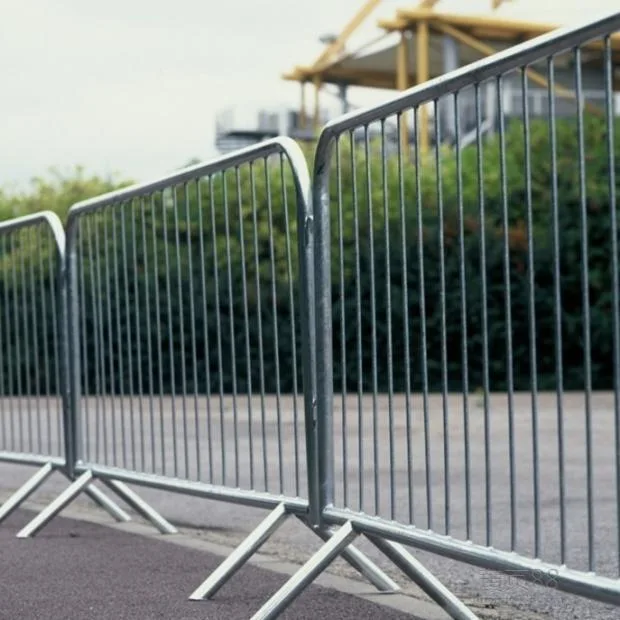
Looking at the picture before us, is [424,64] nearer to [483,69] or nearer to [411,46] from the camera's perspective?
[411,46]

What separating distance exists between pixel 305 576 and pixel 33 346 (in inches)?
157

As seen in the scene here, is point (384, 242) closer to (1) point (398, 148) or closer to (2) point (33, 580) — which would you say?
(1) point (398, 148)

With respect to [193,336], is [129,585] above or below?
below

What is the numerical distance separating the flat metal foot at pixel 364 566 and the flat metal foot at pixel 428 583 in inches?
12.2

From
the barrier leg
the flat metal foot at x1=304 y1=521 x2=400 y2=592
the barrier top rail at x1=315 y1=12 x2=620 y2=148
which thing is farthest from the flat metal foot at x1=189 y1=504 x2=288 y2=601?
the barrier leg

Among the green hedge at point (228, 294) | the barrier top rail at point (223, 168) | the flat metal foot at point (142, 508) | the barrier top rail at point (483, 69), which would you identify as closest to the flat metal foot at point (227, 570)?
the green hedge at point (228, 294)

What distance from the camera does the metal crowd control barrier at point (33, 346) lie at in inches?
309

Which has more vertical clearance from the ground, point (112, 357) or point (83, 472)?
point (112, 357)

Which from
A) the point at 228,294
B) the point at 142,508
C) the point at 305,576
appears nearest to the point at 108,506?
the point at 142,508

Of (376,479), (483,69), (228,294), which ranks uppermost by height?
(483,69)

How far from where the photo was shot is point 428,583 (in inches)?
197

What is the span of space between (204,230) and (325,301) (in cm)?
157

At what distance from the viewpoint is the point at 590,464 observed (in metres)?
3.77

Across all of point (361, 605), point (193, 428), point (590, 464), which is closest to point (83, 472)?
point (193, 428)
